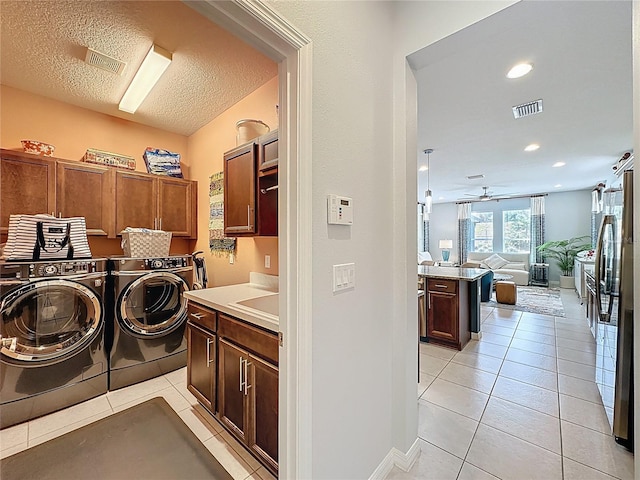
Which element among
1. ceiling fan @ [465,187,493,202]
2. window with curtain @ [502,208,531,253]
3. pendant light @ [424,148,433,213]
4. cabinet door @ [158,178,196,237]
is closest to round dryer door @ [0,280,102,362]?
cabinet door @ [158,178,196,237]

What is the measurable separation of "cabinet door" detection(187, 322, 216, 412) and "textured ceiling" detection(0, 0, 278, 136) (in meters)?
2.08

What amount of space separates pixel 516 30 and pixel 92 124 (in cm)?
401

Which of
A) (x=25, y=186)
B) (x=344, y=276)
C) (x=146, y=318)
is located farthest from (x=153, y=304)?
(x=344, y=276)

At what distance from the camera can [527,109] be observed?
3.04 m

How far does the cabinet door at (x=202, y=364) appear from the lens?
5.98ft

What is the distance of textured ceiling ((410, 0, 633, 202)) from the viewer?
164 centimetres

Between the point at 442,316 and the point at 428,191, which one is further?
the point at 428,191

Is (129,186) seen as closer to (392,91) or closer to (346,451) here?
(392,91)

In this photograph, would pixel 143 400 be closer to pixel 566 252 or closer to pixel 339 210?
pixel 339 210

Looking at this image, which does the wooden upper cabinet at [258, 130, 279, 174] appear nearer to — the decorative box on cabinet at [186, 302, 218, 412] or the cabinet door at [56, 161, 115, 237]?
the decorative box on cabinet at [186, 302, 218, 412]

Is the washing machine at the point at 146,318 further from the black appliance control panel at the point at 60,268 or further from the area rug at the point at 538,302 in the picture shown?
the area rug at the point at 538,302

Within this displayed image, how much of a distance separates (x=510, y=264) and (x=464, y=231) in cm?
194

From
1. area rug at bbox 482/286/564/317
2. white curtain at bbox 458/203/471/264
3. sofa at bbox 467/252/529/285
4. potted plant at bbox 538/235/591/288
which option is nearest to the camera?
area rug at bbox 482/286/564/317

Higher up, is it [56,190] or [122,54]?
[122,54]
